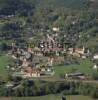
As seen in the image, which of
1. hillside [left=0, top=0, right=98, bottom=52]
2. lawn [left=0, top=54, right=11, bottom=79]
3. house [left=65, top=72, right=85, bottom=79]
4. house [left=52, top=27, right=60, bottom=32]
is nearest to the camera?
house [left=65, top=72, right=85, bottom=79]

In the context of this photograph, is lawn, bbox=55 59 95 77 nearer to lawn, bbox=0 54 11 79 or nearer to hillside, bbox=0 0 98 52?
lawn, bbox=0 54 11 79

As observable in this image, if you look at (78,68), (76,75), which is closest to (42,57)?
(78,68)

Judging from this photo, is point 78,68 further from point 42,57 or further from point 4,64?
point 4,64

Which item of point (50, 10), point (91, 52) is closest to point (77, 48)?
point (91, 52)

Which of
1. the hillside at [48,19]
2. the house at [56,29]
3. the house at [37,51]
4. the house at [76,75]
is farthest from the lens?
the house at [56,29]

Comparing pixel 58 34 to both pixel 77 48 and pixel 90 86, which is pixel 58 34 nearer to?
pixel 77 48

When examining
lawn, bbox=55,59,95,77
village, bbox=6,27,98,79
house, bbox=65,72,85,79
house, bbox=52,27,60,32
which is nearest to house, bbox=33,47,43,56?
village, bbox=6,27,98,79

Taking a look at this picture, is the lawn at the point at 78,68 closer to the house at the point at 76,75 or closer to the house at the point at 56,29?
the house at the point at 76,75

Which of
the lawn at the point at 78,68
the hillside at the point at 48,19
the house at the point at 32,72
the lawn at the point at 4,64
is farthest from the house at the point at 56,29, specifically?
the house at the point at 32,72
